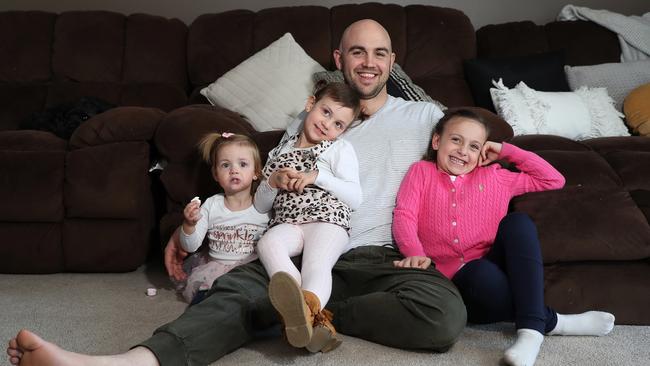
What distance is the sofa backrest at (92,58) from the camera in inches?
129

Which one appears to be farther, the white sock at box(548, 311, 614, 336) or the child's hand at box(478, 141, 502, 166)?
the child's hand at box(478, 141, 502, 166)

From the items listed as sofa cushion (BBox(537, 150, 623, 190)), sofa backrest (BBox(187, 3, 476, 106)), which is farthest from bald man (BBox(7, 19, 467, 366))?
sofa backrest (BBox(187, 3, 476, 106))

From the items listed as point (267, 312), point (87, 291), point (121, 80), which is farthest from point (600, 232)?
point (121, 80)

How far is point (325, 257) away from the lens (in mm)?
1744

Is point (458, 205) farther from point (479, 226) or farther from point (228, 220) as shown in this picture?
point (228, 220)

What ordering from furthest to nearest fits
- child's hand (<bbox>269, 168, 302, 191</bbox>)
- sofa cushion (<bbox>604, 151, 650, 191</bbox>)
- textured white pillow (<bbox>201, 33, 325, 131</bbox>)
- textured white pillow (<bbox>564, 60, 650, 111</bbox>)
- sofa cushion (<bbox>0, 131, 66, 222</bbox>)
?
textured white pillow (<bbox>564, 60, 650, 111</bbox>) < textured white pillow (<bbox>201, 33, 325, 131</bbox>) < sofa cushion (<bbox>0, 131, 66, 222</bbox>) < sofa cushion (<bbox>604, 151, 650, 191</bbox>) < child's hand (<bbox>269, 168, 302, 191</bbox>)

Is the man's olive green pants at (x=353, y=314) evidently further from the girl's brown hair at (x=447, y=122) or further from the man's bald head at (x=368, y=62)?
the man's bald head at (x=368, y=62)

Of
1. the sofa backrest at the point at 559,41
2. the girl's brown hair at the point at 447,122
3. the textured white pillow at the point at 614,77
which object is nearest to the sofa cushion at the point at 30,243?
the girl's brown hair at the point at 447,122

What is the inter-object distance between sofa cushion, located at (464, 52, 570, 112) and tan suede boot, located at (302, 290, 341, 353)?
6.05 feet

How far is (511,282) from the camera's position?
1.72 m

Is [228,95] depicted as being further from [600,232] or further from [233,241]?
[600,232]

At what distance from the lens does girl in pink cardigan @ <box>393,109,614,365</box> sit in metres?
1.73

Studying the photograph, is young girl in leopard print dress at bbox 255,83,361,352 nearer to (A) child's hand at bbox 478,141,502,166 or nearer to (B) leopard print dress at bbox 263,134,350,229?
(B) leopard print dress at bbox 263,134,350,229

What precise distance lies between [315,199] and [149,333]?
1.95 ft
